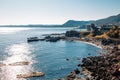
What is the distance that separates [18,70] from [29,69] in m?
4.48

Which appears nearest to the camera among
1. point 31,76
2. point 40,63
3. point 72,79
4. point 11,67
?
point 72,79

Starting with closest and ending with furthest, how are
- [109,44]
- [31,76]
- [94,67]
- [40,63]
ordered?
[31,76] < [94,67] < [40,63] < [109,44]

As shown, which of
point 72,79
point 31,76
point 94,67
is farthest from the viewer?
point 94,67

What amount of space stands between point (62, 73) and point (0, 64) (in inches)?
1293

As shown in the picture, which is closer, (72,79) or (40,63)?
(72,79)

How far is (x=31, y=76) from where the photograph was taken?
8538cm

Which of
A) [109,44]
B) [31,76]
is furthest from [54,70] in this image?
[109,44]

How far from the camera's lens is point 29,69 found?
97.9m

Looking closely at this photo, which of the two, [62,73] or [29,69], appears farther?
[29,69]

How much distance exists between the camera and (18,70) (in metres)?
97.2

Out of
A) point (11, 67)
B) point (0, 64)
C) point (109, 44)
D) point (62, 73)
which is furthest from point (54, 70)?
point (109, 44)

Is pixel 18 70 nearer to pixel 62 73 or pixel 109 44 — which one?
pixel 62 73

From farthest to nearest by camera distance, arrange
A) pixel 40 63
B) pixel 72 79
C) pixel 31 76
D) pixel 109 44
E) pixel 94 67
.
Answer: pixel 109 44 < pixel 40 63 < pixel 94 67 < pixel 31 76 < pixel 72 79

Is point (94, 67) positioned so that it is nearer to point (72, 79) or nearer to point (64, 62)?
point (72, 79)
